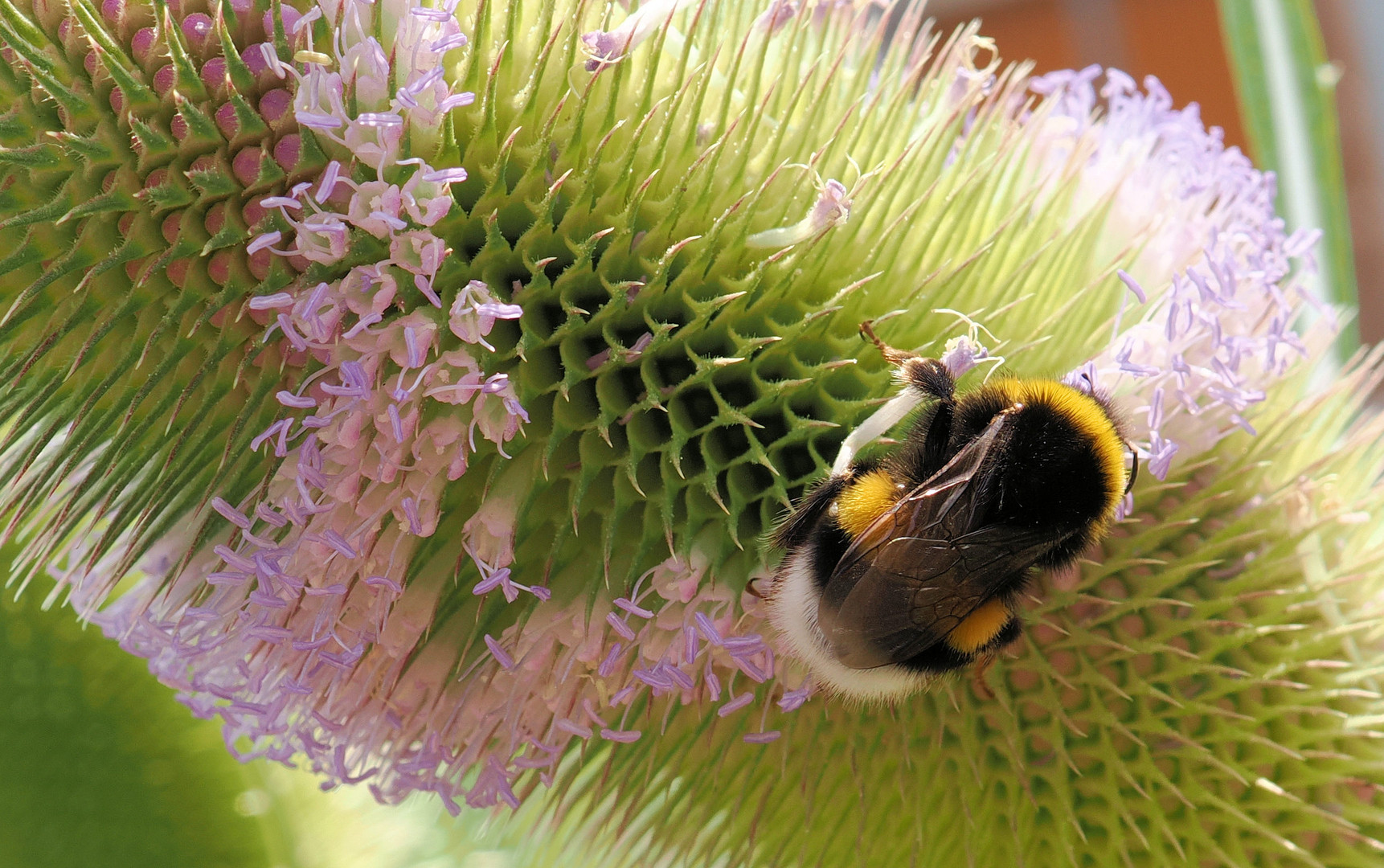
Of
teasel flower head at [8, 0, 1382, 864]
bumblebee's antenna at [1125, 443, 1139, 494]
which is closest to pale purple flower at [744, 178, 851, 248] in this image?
teasel flower head at [8, 0, 1382, 864]

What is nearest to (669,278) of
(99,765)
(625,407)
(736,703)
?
(625,407)

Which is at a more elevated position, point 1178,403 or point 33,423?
point 1178,403

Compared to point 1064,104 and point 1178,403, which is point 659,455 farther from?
point 1064,104

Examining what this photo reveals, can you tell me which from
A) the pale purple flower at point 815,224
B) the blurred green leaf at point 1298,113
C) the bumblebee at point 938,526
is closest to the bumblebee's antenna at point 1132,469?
the bumblebee at point 938,526

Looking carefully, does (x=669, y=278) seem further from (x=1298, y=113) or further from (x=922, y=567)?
(x=1298, y=113)

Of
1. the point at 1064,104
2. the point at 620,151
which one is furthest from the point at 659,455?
the point at 1064,104
